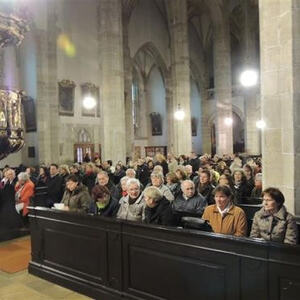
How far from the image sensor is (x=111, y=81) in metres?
16.3

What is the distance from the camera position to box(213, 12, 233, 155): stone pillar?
22.6m

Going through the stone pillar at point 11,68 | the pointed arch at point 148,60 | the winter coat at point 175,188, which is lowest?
the winter coat at point 175,188

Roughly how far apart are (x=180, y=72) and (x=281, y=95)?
17044mm

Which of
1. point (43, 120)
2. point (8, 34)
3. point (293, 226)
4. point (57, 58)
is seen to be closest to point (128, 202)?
point (293, 226)

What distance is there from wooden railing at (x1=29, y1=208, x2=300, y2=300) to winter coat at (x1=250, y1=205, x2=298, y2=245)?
506mm

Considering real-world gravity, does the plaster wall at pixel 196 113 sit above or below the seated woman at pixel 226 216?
above

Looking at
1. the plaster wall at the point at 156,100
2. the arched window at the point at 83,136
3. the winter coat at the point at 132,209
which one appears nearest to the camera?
the winter coat at the point at 132,209

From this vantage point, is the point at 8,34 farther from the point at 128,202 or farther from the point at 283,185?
the point at 283,185

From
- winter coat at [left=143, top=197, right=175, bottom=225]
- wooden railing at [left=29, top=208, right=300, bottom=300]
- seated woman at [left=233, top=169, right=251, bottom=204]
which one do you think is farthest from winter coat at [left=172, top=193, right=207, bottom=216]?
seated woman at [left=233, top=169, right=251, bottom=204]

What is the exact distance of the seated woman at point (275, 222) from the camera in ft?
11.9

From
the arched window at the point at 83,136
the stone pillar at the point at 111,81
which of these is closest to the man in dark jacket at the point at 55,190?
the stone pillar at the point at 111,81

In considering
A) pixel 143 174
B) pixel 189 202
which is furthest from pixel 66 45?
pixel 189 202

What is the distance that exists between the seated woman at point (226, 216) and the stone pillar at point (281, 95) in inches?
41.0

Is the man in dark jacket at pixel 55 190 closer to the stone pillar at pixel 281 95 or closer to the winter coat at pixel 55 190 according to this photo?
the winter coat at pixel 55 190
